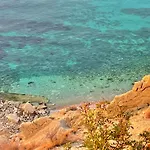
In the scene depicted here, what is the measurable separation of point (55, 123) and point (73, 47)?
28.0 meters

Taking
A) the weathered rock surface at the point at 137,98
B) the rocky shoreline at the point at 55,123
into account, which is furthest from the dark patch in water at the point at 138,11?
the weathered rock surface at the point at 137,98

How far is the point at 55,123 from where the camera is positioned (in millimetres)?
28469

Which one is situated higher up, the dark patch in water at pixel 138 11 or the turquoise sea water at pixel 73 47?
the dark patch in water at pixel 138 11

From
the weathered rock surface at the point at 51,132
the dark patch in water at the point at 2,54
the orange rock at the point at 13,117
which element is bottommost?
the dark patch in water at the point at 2,54

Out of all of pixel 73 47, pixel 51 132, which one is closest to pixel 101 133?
pixel 51 132

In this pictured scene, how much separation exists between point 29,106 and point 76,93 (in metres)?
6.69

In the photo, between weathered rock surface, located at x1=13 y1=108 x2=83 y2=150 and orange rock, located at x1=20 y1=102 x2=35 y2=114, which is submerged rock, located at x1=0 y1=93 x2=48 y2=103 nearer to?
orange rock, located at x1=20 y1=102 x2=35 y2=114

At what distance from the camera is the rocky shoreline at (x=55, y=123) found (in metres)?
26.1

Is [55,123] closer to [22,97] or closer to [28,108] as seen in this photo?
[28,108]

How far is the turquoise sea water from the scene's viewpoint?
143 ft

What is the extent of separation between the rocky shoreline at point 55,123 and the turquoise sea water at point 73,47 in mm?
5496

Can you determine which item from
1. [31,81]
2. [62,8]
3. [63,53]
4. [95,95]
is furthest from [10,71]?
[62,8]

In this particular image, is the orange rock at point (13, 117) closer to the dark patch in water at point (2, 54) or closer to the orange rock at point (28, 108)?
the orange rock at point (28, 108)

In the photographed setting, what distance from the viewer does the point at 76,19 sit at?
6719cm
